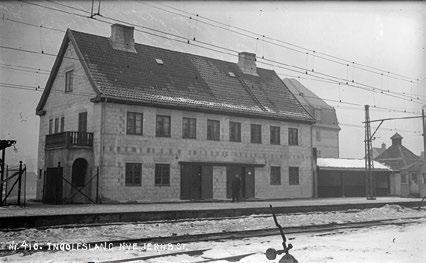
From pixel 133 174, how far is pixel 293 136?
568 inches

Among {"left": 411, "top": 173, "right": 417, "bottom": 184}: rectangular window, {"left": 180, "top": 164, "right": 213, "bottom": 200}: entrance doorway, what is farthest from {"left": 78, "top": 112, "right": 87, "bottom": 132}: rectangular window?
{"left": 411, "top": 173, "right": 417, "bottom": 184}: rectangular window

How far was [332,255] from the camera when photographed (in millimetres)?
10523

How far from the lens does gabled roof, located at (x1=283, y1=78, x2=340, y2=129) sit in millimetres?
63134

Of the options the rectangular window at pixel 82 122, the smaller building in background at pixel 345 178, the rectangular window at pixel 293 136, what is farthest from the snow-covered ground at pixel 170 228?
the smaller building in background at pixel 345 178

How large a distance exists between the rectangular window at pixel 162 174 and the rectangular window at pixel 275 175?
896 cm

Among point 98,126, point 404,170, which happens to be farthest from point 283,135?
point 404,170

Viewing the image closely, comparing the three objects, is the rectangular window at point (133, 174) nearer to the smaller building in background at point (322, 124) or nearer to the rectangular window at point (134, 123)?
the rectangular window at point (134, 123)

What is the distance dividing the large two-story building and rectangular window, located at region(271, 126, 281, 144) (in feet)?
0.25

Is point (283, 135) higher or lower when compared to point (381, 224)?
higher

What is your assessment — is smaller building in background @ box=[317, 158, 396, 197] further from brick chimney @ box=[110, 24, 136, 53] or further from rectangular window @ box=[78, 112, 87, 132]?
rectangular window @ box=[78, 112, 87, 132]

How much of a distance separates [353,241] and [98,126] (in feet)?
58.1

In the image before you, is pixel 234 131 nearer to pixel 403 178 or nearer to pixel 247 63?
pixel 247 63

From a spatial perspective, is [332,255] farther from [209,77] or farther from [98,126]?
[209,77]

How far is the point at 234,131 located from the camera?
33125 mm
